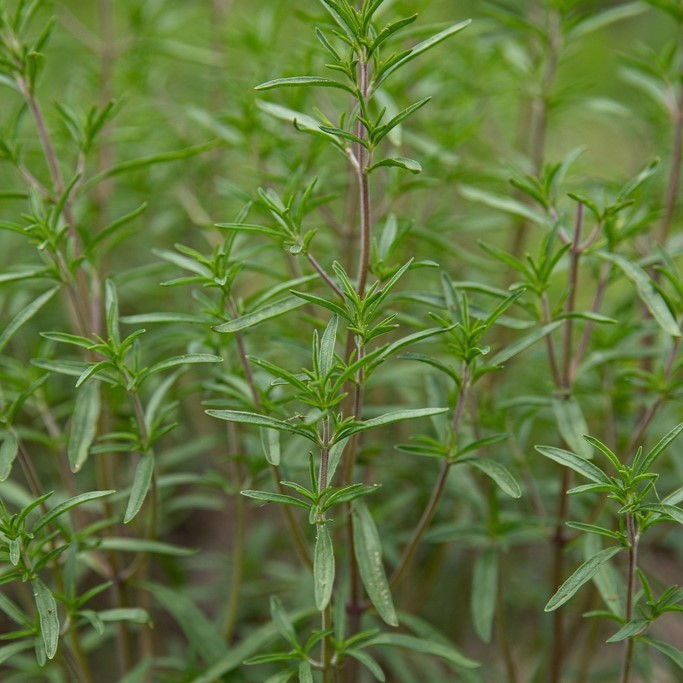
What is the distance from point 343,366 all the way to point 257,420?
13 cm

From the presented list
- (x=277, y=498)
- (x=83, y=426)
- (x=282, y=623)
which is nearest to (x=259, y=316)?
(x=277, y=498)

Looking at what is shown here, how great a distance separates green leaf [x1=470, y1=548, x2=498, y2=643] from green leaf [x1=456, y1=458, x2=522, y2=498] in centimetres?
29

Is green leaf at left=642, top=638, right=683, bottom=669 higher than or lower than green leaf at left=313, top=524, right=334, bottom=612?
lower

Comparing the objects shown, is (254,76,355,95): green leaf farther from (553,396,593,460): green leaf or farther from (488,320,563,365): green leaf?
(553,396,593,460): green leaf

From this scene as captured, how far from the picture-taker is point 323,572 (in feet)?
3.32

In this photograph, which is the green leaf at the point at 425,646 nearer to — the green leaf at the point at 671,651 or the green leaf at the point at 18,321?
the green leaf at the point at 671,651

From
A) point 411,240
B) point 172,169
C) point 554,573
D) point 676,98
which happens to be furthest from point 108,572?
point 676,98

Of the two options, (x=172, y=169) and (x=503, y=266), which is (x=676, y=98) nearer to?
(x=503, y=266)

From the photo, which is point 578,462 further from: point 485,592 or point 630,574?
point 485,592

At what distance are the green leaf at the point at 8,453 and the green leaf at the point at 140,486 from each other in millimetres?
163

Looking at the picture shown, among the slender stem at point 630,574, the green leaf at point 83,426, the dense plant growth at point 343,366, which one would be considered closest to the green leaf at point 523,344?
the dense plant growth at point 343,366

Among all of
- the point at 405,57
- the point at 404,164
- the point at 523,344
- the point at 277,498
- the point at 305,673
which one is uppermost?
the point at 405,57

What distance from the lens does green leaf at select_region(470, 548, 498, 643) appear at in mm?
1330

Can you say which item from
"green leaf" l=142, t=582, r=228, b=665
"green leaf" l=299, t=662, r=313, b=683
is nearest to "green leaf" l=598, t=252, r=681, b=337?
"green leaf" l=299, t=662, r=313, b=683
